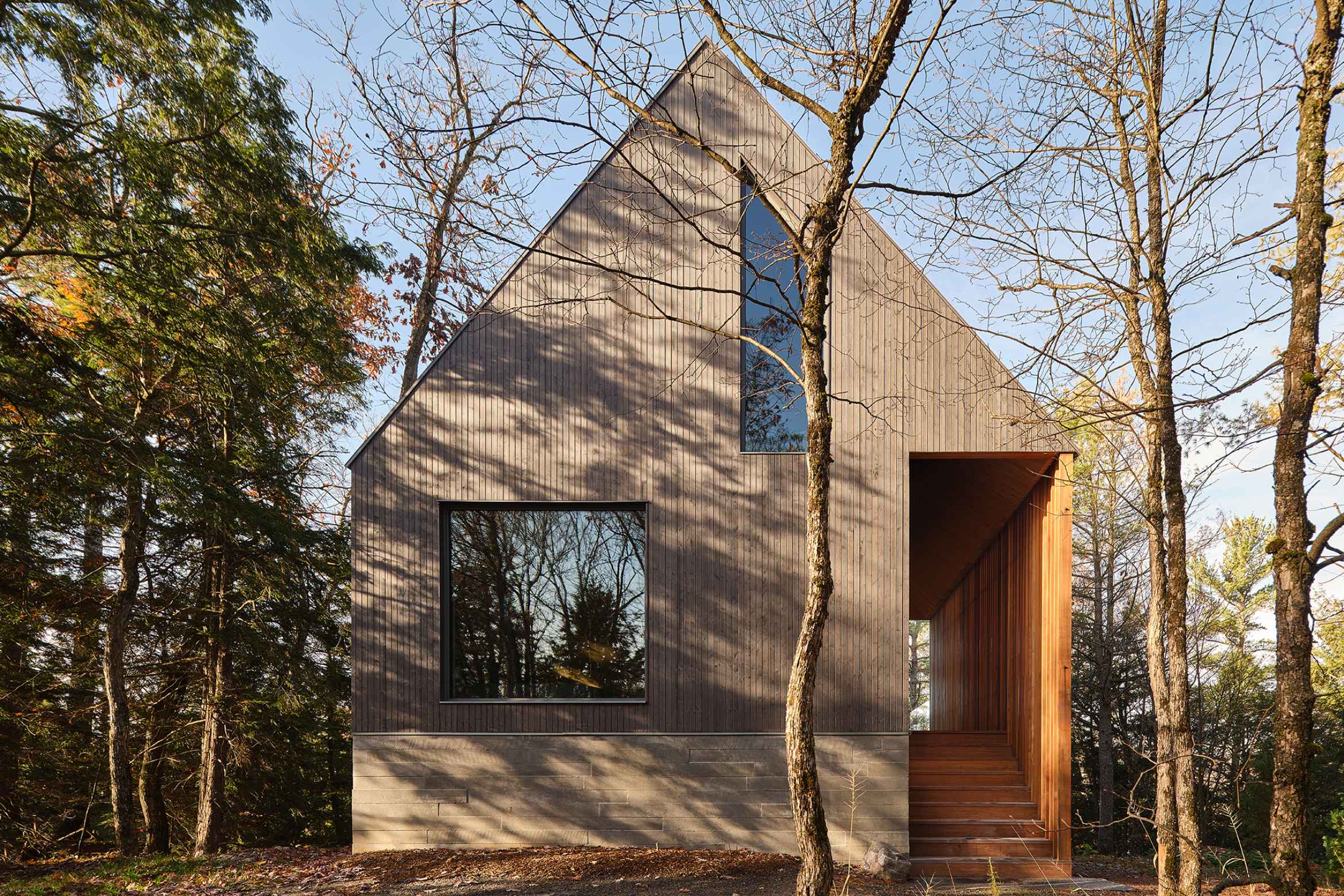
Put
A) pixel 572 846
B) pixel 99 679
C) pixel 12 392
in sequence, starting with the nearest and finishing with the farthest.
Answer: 1. pixel 12 392
2. pixel 572 846
3. pixel 99 679

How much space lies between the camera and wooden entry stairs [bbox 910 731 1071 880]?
6762 mm

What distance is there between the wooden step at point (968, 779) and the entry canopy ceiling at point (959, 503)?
114 inches

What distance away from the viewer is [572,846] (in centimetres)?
669

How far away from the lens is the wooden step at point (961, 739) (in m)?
8.59

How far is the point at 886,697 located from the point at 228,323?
25.4 ft

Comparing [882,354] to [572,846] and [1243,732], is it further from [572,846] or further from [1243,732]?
[1243,732]

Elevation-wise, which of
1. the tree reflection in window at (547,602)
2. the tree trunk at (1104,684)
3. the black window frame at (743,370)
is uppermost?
the black window frame at (743,370)

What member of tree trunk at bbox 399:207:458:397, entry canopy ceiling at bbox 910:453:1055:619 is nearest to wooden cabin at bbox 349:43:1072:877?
entry canopy ceiling at bbox 910:453:1055:619

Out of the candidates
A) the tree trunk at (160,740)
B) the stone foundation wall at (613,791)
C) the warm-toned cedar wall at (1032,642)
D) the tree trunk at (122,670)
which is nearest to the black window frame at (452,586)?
the stone foundation wall at (613,791)

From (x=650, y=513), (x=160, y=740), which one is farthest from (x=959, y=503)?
(x=160, y=740)

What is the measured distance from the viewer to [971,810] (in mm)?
7430

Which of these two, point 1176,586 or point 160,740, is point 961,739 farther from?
point 160,740

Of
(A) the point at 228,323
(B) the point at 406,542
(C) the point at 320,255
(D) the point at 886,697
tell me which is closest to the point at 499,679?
(B) the point at 406,542

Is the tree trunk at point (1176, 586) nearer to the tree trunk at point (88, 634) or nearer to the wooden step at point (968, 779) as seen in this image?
the wooden step at point (968, 779)
